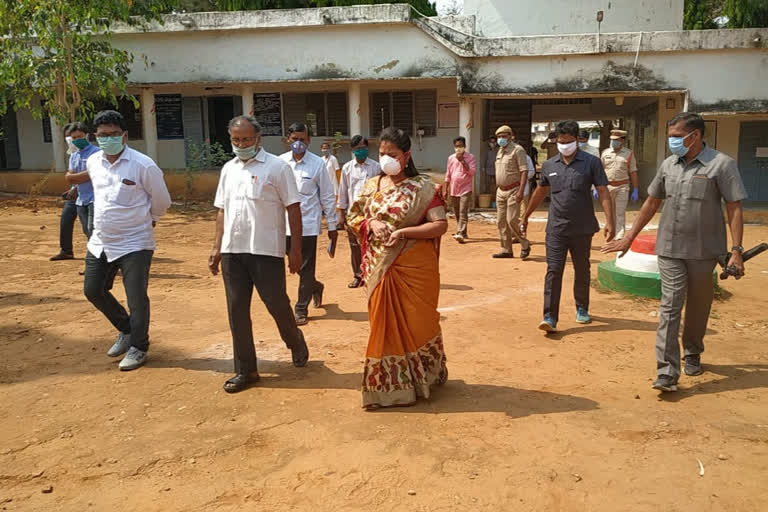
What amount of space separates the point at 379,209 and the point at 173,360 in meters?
2.20

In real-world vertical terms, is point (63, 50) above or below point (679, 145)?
above

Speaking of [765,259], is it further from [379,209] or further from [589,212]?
[379,209]

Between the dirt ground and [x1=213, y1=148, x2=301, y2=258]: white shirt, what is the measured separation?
39.1 inches

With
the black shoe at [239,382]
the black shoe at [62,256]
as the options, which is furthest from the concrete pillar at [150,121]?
the black shoe at [239,382]

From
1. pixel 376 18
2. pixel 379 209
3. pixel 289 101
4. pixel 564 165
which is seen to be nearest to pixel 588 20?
pixel 376 18

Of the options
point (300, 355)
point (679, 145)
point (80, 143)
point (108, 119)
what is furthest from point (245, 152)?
point (80, 143)

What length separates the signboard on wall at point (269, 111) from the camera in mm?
16797

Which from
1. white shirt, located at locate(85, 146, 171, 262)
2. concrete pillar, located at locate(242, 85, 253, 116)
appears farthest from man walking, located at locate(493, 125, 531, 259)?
concrete pillar, located at locate(242, 85, 253, 116)

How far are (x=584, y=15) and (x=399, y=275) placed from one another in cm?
1362

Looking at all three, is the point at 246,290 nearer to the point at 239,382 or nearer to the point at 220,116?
the point at 239,382

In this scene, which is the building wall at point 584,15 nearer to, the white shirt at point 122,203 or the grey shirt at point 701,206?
the grey shirt at point 701,206

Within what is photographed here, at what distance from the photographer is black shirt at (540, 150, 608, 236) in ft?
18.7

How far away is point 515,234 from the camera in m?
9.45

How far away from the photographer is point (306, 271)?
600 cm
